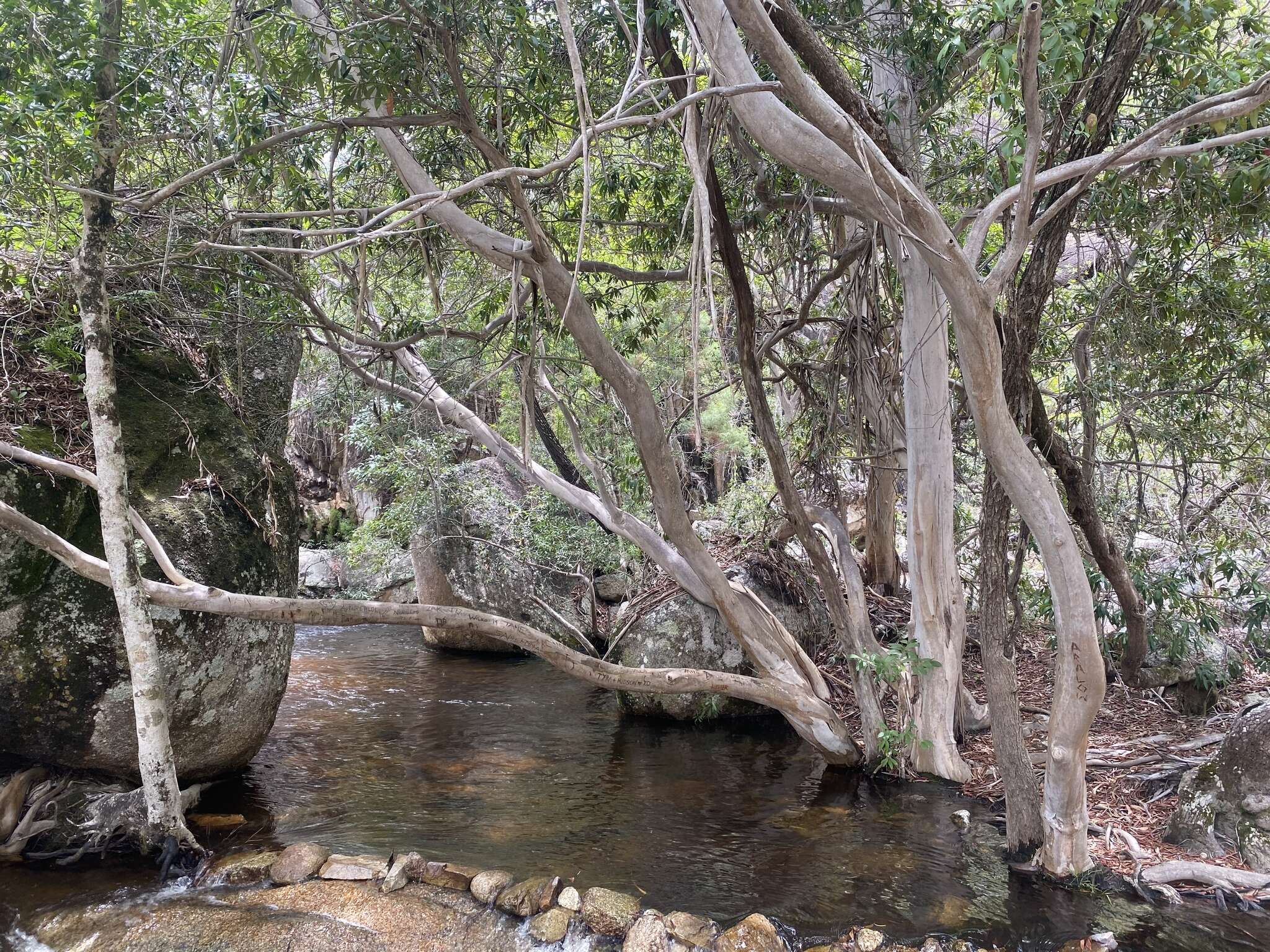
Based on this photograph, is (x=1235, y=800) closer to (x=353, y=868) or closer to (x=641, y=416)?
(x=641, y=416)

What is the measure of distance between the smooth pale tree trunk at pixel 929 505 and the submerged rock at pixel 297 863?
4034 millimetres

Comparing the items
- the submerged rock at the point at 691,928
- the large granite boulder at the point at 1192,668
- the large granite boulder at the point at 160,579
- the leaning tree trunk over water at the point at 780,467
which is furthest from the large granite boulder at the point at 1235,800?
the large granite boulder at the point at 160,579

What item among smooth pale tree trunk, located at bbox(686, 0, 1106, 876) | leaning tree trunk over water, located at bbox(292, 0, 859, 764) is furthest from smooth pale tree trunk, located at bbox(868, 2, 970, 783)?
smooth pale tree trunk, located at bbox(686, 0, 1106, 876)

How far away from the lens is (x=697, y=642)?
26.1 feet

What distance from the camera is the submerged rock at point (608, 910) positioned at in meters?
3.98

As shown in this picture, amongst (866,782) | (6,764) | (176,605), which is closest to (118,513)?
(176,605)

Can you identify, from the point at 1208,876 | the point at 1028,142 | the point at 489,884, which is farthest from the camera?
the point at 489,884

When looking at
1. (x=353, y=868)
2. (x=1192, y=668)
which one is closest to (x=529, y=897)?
A: (x=353, y=868)

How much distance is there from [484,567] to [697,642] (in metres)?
3.86

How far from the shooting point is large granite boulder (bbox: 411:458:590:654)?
1016cm

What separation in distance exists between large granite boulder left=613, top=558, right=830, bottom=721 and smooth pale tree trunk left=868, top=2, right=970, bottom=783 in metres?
2.29

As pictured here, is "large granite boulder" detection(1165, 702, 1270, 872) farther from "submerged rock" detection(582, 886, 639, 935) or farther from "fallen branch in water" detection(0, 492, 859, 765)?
"submerged rock" detection(582, 886, 639, 935)

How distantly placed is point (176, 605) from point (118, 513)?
571mm

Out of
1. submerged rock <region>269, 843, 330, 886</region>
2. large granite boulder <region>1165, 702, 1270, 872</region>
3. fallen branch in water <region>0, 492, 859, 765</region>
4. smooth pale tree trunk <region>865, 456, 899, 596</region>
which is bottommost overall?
submerged rock <region>269, 843, 330, 886</region>
